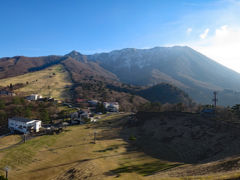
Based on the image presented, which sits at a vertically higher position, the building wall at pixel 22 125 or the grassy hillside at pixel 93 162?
the building wall at pixel 22 125

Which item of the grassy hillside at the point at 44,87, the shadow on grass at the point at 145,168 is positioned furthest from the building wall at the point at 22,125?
the grassy hillside at the point at 44,87

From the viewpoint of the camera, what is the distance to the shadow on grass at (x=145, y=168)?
1084 inches

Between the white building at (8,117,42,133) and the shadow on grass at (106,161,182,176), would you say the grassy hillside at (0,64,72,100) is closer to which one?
the white building at (8,117,42,133)

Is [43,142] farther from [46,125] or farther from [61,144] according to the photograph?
[46,125]

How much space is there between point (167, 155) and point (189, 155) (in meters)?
4.90

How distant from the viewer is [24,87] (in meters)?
135

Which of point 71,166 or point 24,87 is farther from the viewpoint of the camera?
point 24,87

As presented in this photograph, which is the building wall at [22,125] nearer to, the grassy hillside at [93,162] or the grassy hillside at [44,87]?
the grassy hillside at [93,162]

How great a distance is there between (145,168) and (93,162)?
10506 mm

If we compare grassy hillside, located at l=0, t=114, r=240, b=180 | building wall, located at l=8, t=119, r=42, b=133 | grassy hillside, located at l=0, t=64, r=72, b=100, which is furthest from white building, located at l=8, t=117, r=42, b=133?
grassy hillside, located at l=0, t=64, r=72, b=100

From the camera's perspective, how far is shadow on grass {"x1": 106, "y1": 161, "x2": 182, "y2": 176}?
27.5m

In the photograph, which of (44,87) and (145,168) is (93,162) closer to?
(145,168)

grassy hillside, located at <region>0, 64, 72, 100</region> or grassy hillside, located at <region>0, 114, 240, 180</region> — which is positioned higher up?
grassy hillside, located at <region>0, 64, 72, 100</region>

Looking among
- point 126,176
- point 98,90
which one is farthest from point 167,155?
point 98,90
